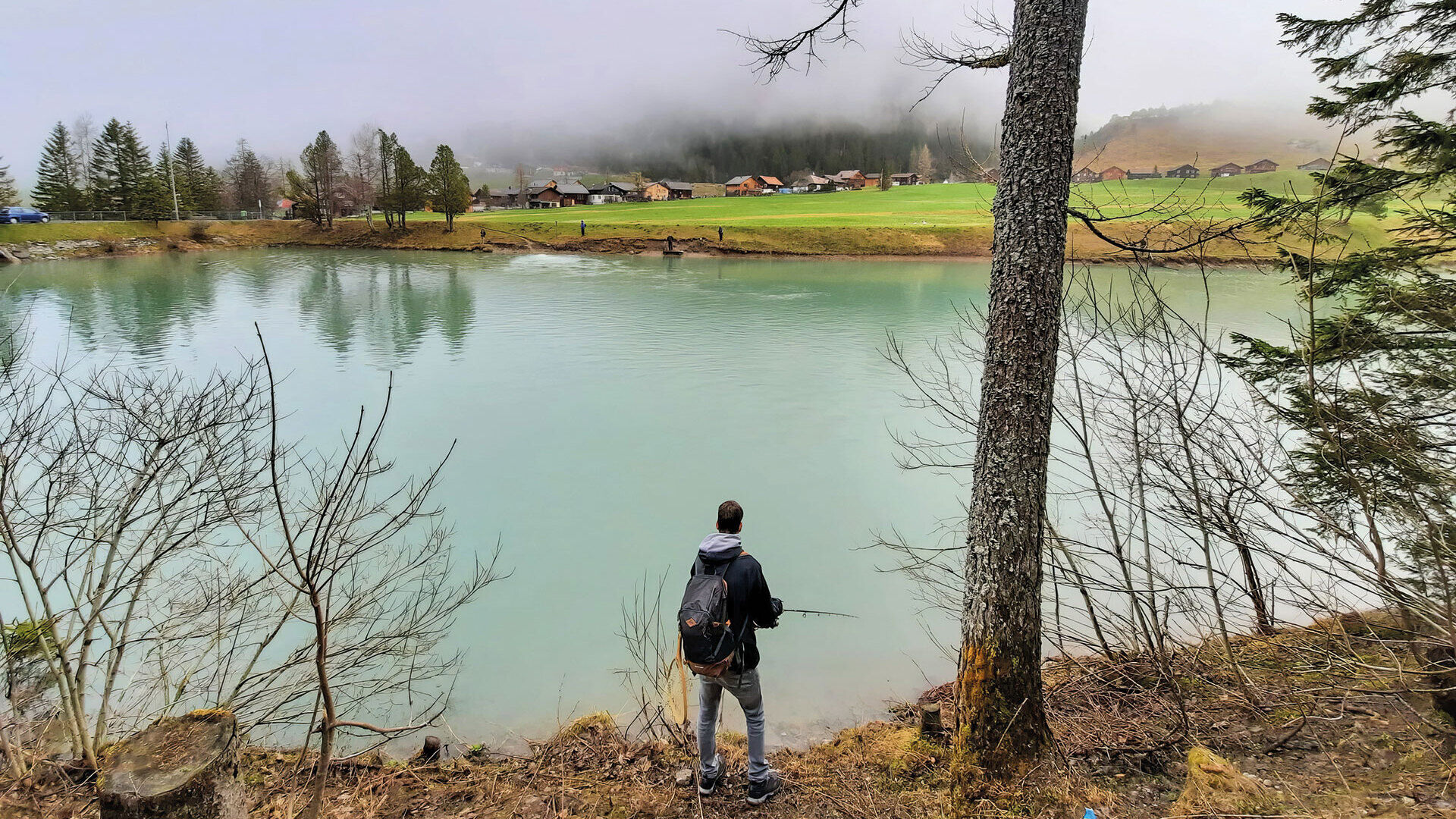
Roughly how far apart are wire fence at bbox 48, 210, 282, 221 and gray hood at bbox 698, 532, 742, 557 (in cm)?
6160

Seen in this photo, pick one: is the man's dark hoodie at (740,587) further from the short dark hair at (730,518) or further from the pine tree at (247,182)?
the pine tree at (247,182)

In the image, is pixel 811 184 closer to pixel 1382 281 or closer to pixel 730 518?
pixel 1382 281

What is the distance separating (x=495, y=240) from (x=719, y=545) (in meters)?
47.0

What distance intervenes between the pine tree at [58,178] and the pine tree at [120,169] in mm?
1490

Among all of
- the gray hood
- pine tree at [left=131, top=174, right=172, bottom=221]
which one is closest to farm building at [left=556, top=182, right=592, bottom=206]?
pine tree at [left=131, top=174, right=172, bottom=221]

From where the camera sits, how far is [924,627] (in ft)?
21.3

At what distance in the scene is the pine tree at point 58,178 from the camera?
5172cm

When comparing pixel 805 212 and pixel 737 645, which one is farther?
pixel 805 212

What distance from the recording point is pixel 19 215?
45.4 metres

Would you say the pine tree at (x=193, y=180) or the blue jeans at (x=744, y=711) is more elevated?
the pine tree at (x=193, y=180)

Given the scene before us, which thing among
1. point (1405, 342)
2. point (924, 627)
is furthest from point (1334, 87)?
point (924, 627)

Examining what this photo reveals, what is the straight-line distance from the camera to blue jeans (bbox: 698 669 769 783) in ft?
11.7

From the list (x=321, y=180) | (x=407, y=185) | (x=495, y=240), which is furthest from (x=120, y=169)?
(x=495, y=240)

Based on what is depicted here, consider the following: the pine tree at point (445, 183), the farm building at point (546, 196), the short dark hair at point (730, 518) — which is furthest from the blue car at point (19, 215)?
the short dark hair at point (730, 518)
